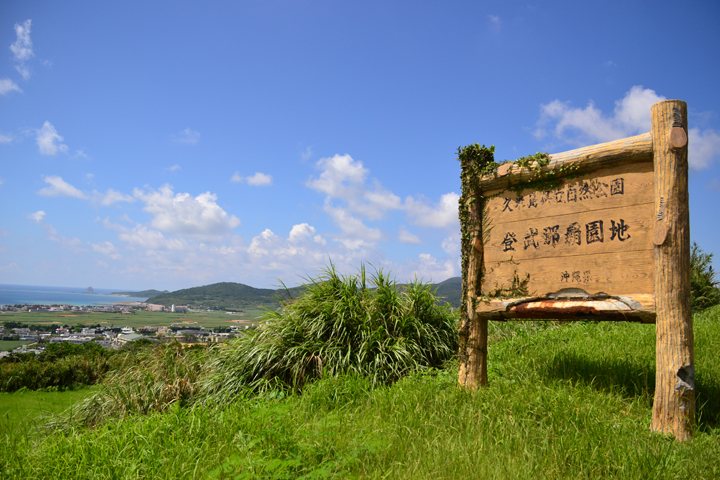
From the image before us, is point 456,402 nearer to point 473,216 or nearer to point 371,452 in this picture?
point 371,452

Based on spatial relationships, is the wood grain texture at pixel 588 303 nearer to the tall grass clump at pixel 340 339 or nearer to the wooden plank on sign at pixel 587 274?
the wooden plank on sign at pixel 587 274

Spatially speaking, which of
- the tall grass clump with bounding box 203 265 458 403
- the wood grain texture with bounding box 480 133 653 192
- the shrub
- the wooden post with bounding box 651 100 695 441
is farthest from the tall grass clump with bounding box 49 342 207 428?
the shrub

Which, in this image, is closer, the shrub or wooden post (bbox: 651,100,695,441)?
wooden post (bbox: 651,100,695,441)

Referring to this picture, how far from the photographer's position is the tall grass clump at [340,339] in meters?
4.68

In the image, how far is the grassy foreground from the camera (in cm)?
225

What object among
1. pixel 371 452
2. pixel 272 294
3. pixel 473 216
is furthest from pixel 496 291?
pixel 272 294

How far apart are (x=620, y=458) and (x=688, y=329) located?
126 cm

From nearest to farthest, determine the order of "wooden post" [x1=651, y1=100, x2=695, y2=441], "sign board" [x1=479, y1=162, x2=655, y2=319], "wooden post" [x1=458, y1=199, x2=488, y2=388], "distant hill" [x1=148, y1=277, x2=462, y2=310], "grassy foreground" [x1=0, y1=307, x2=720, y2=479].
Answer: "grassy foreground" [x1=0, y1=307, x2=720, y2=479], "wooden post" [x1=651, y1=100, x2=695, y2=441], "sign board" [x1=479, y1=162, x2=655, y2=319], "wooden post" [x1=458, y1=199, x2=488, y2=388], "distant hill" [x1=148, y1=277, x2=462, y2=310]

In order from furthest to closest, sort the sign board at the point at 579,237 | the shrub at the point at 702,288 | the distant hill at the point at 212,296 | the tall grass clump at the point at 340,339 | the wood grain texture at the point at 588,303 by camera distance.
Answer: the distant hill at the point at 212,296, the shrub at the point at 702,288, the tall grass clump at the point at 340,339, the sign board at the point at 579,237, the wood grain texture at the point at 588,303

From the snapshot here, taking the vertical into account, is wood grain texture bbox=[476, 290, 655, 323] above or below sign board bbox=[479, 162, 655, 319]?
below

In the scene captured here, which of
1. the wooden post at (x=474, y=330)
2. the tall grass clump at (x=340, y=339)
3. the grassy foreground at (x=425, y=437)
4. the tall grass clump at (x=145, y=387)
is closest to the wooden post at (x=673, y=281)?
the grassy foreground at (x=425, y=437)

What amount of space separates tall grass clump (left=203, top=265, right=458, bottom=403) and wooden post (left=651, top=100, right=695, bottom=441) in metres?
2.34

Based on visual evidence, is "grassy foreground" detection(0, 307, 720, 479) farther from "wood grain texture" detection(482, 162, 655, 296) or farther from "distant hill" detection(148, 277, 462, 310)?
"distant hill" detection(148, 277, 462, 310)

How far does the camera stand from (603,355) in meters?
4.22
